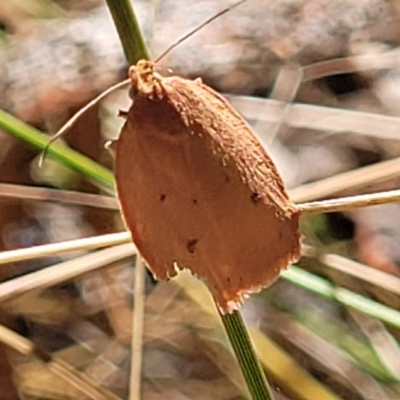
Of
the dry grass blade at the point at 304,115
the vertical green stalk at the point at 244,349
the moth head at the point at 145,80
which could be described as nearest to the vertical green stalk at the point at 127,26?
the moth head at the point at 145,80

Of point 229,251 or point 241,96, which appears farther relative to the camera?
point 241,96

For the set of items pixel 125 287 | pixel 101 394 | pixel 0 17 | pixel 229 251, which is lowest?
pixel 229 251

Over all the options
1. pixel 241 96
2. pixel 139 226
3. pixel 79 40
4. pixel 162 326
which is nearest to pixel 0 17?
pixel 79 40

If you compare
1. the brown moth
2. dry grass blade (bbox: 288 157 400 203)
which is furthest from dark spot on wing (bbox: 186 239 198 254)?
dry grass blade (bbox: 288 157 400 203)

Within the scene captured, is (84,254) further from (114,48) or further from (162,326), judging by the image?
(114,48)

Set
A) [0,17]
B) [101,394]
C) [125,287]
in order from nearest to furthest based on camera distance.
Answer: [101,394]
[125,287]
[0,17]

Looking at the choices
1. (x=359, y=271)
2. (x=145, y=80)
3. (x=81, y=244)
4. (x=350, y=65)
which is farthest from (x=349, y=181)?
(x=145, y=80)

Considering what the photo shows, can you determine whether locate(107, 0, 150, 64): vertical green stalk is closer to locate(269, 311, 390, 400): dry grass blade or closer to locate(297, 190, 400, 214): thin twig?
locate(297, 190, 400, 214): thin twig
